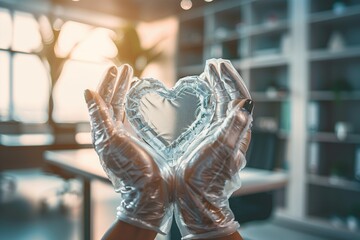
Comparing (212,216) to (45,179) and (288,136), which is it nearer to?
(288,136)

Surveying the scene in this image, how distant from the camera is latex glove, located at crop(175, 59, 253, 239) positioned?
57cm

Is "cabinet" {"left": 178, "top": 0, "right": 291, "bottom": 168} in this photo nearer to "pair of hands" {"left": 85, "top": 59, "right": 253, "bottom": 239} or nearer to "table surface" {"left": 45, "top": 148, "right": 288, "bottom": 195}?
"table surface" {"left": 45, "top": 148, "right": 288, "bottom": 195}

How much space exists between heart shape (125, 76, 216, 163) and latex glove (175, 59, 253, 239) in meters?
0.05

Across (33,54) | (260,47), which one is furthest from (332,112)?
(33,54)

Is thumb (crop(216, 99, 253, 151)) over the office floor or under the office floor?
over

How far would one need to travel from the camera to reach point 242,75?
3.62 meters

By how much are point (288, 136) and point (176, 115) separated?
3.18 m

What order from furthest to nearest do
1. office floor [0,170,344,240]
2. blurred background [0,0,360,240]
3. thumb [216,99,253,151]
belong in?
blurred background [0,0,360,240], office floor [0,170,344,240], thumb [216,99,253,151]

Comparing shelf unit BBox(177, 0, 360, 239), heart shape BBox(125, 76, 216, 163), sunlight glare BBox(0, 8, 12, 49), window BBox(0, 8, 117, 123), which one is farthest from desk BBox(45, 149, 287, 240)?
sunlight glare BBox(0, 8, 12, 49)

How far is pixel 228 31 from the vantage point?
14.6 ft

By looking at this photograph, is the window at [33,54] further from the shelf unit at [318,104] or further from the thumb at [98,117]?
the thumb at [98,117]

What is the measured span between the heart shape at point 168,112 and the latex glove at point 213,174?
5cm

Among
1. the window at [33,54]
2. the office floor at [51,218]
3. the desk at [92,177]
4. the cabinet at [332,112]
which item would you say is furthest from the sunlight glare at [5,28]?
the cabinet at [332,112]

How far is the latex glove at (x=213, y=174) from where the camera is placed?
0.57 metres
